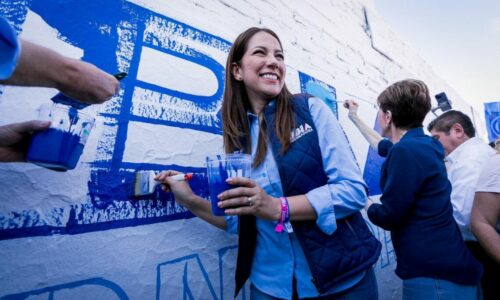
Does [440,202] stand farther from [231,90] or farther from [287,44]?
[287,44]

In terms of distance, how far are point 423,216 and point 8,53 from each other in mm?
1372

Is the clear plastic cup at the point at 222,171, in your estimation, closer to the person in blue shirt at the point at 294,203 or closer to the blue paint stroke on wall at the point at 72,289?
the person in blue shirt at the point at 294,203

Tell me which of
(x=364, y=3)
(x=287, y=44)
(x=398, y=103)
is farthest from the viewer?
(x=364, y=3)

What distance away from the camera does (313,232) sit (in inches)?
32.8

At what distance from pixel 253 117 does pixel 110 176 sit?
0.58 meters

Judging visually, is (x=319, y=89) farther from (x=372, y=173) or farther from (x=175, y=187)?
(x=175, y=187)

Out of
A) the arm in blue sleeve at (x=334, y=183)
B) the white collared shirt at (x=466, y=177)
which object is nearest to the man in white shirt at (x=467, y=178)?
the white collared shirt at (x=466, y=177)

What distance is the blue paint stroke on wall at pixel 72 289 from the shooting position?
0.71m

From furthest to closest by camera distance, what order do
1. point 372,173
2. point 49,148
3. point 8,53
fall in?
point 372,173, point 49,148, point 8,53

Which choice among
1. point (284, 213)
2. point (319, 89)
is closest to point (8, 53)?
point (284, 213)

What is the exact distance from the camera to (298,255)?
→ 0.87 m

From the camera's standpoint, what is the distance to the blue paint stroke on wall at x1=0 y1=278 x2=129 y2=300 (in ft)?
2.32

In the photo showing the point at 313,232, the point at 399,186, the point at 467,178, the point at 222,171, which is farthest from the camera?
the point at 467,178

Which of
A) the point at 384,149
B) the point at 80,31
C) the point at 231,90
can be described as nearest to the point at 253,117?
the point at 231,90
